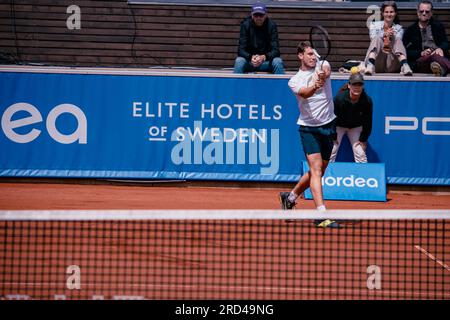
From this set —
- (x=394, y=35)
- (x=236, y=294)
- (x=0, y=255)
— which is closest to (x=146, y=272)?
(x=236, y=294)

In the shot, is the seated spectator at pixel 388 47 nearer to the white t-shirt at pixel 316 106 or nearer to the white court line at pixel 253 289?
the white t-shirt at pixel 316 106

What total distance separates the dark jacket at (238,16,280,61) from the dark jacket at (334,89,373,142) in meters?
1.50

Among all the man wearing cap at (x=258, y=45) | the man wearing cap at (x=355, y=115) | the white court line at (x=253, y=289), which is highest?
the man wearing cap at (x=258, y=45)

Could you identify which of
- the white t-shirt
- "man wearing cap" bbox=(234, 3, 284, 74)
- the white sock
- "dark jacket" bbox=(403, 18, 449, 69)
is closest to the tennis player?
the white t-shirt

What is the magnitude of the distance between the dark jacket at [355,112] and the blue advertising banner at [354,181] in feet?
1.55

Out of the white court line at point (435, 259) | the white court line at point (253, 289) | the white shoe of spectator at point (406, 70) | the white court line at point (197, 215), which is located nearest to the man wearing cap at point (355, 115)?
the white shoe of spectator at point (406, 70)

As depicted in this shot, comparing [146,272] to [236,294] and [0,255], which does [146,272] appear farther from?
[0,255]

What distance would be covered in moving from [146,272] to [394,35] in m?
7.88

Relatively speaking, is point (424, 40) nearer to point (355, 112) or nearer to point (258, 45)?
point (355, 112)

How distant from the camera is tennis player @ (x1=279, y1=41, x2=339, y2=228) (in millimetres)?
9906

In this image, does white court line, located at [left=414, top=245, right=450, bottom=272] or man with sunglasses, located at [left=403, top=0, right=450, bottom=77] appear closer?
white court line, located at [left=414, top=245, right=450, bottom=272]

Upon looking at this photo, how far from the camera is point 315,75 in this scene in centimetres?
971

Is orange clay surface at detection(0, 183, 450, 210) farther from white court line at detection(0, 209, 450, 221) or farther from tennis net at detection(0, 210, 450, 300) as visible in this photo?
white court line at detection(0, 209, 450, 221)

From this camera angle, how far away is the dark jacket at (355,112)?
1281cm
